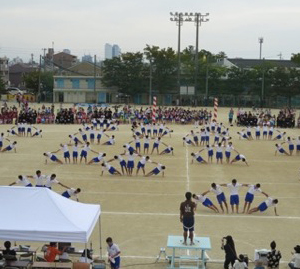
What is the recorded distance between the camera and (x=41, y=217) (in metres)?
9.09

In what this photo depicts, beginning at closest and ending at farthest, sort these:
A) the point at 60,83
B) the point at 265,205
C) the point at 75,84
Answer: the point at 265,205 < the point at 75,84 < the point at 60,83

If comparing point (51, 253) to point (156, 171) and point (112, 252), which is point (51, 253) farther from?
point (156, 171)

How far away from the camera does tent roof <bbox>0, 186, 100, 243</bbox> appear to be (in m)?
8.67

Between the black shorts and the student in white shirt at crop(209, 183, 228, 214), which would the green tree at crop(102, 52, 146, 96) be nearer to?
the student in white shirt at crop(209, 183, 228, 214)

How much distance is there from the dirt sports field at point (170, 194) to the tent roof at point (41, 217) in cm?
173

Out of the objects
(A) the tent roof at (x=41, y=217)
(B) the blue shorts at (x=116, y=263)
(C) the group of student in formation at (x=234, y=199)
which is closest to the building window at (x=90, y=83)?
(C) the group of student in formation at (x=234, y=199)

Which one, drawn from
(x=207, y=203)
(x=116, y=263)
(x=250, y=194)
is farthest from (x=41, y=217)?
(x=250, y=194)

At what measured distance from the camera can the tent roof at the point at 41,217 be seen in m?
8.67

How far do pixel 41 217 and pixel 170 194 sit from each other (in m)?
8.11

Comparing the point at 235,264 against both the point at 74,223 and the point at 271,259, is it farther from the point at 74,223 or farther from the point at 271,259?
the point at 74,223

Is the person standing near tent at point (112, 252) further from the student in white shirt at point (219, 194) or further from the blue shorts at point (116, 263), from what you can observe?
the student in white shirt at point (219, 194)

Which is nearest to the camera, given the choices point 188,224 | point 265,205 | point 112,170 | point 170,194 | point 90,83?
point 188,224

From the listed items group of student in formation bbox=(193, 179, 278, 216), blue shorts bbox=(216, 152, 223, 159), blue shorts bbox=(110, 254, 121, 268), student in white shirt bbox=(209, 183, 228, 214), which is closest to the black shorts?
blue shorts bbox=(110, 254, 121, 268)

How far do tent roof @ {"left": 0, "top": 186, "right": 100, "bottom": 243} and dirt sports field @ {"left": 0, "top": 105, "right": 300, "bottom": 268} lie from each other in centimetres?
173
